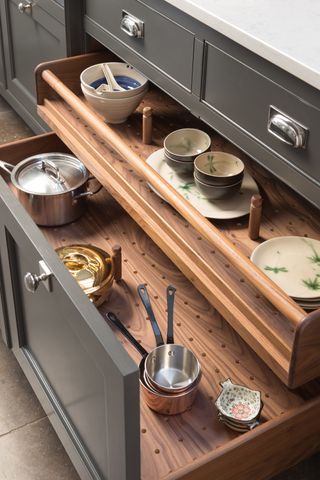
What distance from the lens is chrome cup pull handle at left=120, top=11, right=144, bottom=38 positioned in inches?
67.6

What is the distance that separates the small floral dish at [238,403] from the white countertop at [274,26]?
1.97 feet

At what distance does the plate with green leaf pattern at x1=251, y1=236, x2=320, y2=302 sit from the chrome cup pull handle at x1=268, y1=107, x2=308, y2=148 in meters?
0.22

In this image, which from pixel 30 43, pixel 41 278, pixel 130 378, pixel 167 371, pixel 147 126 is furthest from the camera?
pixel 30 43

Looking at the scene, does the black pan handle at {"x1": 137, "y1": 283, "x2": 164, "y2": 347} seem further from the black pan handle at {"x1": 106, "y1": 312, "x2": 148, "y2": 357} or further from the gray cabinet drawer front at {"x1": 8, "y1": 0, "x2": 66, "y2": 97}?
the gray cabinet drawer front at {"x1": 8, "y1": 0, "x2": 66, "y2": 97}

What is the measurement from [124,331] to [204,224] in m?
0.33

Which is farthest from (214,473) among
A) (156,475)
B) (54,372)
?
(54,372)

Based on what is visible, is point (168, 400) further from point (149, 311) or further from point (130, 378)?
point (130, 378)

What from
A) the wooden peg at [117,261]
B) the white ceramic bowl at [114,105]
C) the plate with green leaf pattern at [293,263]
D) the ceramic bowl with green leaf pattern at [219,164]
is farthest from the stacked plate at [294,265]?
the white ceramic bowl at [114,105]

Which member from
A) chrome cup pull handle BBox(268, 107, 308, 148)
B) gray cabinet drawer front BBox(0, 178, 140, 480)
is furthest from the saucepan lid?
chrome cup pull handle BBox(268, 107, 308, 148)

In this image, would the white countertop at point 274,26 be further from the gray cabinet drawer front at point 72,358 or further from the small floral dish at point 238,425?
the small floral dish at point 238,425

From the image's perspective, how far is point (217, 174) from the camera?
165cm

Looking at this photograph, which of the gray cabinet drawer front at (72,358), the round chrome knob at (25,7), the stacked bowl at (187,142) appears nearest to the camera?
the gray cabinet drawer front at (72,358)

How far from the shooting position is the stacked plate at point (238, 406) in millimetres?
1381

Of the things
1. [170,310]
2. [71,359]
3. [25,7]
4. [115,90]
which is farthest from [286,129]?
[25,7]
